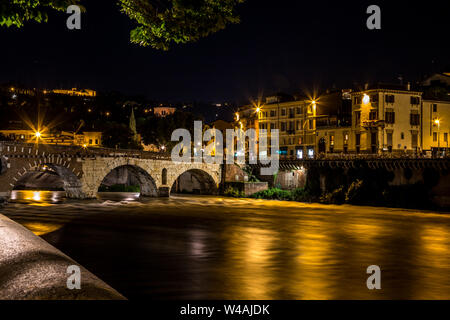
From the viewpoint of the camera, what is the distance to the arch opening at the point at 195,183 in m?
65.2

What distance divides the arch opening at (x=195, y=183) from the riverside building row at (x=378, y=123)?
13801 millimetres

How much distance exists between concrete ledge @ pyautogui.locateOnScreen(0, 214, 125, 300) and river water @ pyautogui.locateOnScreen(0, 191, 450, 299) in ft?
18.1

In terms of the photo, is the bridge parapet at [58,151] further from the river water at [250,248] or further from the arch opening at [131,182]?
the river water at [250,248]

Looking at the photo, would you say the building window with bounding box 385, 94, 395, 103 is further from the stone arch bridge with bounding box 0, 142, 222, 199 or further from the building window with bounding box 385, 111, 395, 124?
the stone arch bridge with bounding box 0, 142, 222, 199

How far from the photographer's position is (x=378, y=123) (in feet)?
199

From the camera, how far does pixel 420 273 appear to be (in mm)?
19062

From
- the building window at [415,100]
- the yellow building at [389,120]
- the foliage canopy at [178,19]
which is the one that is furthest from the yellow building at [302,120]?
the foliage canopy at [178,19]

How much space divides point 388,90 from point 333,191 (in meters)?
17.1

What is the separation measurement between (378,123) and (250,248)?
4070cm

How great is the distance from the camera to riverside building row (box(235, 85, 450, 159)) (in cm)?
6131

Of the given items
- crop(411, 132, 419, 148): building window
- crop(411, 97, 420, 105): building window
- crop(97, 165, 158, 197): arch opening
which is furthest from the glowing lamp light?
crop(97, 165, 158, 197): arch opening

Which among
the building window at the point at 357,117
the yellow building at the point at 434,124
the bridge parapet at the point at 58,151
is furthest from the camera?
the building window at the point at 357,117
